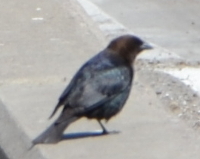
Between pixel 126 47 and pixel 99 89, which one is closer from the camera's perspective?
pixel 99 89

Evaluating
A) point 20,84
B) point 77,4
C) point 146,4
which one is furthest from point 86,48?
point 146,4

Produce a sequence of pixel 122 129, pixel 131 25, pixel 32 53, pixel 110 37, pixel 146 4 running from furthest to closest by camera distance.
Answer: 1. pixel 146 4
2. pixel 131 25
3. pixel 110 37
4. pixel 32 53
5. pixel 122 129

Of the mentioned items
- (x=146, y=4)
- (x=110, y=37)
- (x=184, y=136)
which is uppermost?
(x=184, y=136)

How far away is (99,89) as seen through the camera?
5422 mm

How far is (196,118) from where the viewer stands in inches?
231

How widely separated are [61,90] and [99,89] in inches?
35.7

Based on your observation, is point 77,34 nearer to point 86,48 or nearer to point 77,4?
point 86,48

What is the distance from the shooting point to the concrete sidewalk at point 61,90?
522cm

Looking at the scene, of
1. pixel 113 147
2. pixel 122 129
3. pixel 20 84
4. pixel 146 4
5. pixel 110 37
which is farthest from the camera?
pixel 146 4

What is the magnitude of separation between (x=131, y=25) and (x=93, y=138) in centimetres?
343

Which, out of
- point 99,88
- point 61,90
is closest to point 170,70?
point 61,90

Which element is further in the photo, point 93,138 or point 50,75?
point 50,75

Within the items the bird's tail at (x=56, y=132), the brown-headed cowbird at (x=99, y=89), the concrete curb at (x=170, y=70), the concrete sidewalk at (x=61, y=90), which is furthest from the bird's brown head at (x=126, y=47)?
the bird's tail at (x=56, y=132)

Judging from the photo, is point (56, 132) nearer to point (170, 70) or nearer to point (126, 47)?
point (126, 47)
